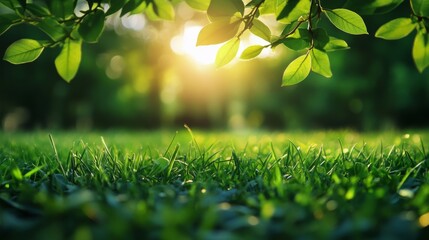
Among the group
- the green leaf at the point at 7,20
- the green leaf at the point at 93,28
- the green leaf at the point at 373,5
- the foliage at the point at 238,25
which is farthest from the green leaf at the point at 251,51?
the green leaf at the point at 7,20

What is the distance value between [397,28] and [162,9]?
1181 millimetres

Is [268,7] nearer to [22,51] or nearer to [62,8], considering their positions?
[62,8]

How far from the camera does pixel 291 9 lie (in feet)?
6.19

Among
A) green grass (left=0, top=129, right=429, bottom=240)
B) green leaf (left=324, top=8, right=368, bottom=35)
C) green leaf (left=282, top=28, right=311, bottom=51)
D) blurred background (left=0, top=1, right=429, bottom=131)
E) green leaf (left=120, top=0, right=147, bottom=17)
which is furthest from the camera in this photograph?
blurred background (left=0, top=1, right=429, bottom=131)

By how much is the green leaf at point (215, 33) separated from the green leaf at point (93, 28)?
46 cm

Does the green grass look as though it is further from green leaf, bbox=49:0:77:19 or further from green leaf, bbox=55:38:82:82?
green leaf, bbox=49:0:77:19

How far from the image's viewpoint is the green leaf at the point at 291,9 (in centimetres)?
188

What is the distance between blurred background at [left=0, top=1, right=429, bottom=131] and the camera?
16.3 metres

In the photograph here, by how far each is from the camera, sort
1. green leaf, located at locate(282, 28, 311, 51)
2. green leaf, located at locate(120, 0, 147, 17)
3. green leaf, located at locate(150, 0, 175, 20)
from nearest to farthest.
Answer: green leaf, located at locate(120, 0, 147, 17) < green leaf, located at locate(282, 28, 311, 51) < green leaf, located at locate(150, 0, 175, 20)

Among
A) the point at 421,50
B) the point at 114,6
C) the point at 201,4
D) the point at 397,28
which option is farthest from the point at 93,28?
the point at 421,50

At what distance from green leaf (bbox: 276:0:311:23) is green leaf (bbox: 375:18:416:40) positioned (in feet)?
1.12

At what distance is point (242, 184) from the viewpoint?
1893 millimetres

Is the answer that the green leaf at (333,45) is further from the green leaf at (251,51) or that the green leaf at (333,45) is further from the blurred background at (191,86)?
the blurred background at (191,86)

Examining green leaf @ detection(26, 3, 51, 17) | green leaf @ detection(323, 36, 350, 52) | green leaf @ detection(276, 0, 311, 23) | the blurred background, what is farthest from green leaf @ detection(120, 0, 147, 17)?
the blurred background
